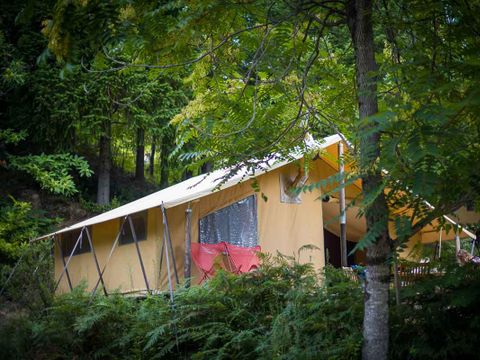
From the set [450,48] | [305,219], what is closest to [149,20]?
[450,48]

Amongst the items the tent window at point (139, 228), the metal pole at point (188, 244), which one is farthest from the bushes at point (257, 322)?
the tent window at point (139, 228)

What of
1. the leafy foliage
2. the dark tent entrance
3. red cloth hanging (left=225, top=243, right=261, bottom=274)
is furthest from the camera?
the dark tent entrance

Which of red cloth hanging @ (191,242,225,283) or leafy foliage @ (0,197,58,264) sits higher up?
leafy foliage @ (0,197,58,264)

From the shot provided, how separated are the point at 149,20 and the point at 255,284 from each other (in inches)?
118

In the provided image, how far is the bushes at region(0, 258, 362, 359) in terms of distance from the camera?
4172mm

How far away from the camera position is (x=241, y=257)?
8594mm

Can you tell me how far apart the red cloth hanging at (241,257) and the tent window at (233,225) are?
1.15 ft

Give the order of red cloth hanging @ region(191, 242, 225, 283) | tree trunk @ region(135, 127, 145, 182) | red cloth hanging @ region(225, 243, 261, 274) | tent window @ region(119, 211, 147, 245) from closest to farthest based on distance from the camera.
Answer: red cloth hanging @ region(191, 242, 225, 283), red cloth hanging @ region(225, 243, 261, 274), tent window @ region(119, 211, 147, 245), tree trunk @ region(135, 127, 145, 182)

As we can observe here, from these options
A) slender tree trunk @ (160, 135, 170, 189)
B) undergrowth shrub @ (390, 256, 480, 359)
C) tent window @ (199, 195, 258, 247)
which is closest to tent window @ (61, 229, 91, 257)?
tent window @ (199, 195, 258, 247)

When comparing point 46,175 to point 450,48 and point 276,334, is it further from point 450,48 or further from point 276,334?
point 450,48

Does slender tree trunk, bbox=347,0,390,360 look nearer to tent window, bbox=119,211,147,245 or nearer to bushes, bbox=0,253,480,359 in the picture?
bushes, bbox=0,253,480,359

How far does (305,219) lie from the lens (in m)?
9.85

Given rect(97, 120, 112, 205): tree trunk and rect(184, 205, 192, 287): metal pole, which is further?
rect(97, 120, 112, 205): tree trunk

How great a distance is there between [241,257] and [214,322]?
351 cm
